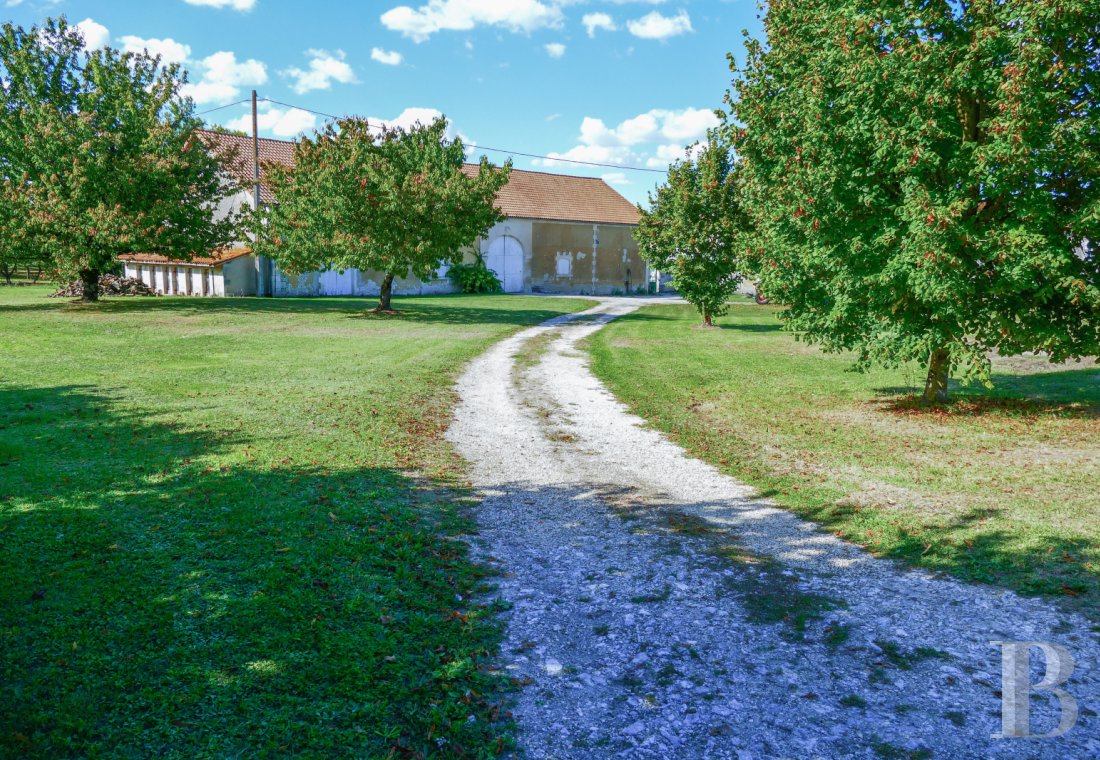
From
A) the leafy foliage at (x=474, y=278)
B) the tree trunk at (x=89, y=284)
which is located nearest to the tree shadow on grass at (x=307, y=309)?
the tree trunk at (x=89, y=284)

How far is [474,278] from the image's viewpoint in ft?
154

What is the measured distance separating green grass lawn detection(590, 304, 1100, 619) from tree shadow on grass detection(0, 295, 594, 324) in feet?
39.0

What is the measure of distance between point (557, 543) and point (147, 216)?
Answer: 2567 cm

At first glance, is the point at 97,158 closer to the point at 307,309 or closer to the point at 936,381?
the point at 307,309

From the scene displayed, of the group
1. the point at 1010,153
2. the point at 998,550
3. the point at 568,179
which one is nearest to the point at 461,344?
the point at 1010,153

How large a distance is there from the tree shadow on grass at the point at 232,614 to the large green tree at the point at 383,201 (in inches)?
784

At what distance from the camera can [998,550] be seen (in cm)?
616

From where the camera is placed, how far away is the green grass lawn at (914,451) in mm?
6238

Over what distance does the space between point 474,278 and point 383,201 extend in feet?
67.0

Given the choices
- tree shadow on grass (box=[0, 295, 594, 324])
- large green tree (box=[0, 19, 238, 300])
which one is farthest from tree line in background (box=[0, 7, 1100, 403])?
large green tree (box=[0, 19, 238, 300])

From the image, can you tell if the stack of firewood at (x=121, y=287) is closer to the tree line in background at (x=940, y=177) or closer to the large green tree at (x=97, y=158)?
the large green tree at (x=97, y=158)

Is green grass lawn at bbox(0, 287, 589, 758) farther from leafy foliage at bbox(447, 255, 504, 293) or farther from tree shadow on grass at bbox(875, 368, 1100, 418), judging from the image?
leafy foliage at bbox(447, 255, 504, 293)

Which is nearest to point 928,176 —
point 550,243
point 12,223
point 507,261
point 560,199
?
point 12,223

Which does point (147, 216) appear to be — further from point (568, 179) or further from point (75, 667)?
point (568, 179)
